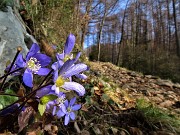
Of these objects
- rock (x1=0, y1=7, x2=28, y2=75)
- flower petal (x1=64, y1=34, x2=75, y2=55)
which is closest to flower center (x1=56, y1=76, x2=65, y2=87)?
flower petal (x1=64, y1=34, x2=75, y2=55)

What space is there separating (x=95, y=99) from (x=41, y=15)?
8.77 feet

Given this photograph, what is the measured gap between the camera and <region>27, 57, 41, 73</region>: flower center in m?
0.78

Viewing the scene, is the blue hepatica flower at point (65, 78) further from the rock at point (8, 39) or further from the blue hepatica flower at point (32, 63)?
the rock at point (8, 39)

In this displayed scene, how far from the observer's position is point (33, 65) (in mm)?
790

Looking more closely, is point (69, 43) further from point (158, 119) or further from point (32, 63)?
point (158, 119)

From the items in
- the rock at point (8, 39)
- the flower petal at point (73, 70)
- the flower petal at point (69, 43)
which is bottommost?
the flower petal at point (73, 70)

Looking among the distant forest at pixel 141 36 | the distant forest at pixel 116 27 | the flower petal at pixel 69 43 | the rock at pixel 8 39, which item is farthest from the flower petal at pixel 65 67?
the distant forest at pixel 141 36

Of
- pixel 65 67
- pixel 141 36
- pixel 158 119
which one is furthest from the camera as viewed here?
pixel 141 36

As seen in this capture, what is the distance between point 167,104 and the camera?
13.8ft

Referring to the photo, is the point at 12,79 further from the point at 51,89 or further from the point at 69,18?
the point at 69,18

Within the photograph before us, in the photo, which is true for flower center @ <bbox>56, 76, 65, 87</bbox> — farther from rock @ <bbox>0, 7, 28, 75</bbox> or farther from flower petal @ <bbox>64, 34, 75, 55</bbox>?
rock @ <bbox>0, 7, 28, 75</bbox>

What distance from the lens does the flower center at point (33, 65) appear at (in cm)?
78

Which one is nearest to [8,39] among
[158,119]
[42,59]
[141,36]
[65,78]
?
[158,119]

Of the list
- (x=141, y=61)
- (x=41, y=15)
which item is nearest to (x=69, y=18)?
(x=41, y=15)
